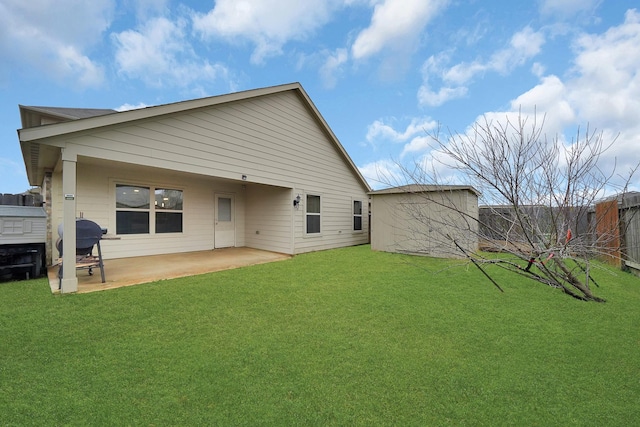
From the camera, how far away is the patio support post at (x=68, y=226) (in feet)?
14.8

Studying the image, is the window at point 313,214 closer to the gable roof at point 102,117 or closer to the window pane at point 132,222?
the gable roof at point 102,117

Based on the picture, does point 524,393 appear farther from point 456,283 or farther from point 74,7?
point 74,7

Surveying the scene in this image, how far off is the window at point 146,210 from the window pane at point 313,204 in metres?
4.12

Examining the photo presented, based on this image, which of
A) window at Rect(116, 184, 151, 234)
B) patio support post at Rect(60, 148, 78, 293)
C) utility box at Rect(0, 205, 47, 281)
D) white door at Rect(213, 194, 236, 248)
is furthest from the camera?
white door at Rect(213, 194, 236, 248)

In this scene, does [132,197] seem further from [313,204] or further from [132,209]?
[313,204]

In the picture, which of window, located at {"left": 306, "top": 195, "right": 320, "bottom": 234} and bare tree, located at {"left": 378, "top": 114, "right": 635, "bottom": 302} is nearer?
bare tree, located at {"left": 378, "top": 114, "right": 635, "bottom": 302}

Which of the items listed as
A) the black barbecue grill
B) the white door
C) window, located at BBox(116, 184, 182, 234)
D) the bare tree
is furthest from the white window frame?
the bare tree

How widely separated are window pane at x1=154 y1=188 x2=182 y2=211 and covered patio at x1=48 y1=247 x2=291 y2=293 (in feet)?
4.78

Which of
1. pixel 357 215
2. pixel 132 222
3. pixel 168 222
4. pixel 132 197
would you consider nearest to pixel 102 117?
pixel 132 197

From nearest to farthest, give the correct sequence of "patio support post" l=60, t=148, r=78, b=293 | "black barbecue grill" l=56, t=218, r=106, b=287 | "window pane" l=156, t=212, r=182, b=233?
1. "patio support post" l=60, t=148, r=78, b=293
2. "black barbecue grill" l=56, t=218, r=106, b=287
3. "window pane" l=156, t=212, r=182, b=233

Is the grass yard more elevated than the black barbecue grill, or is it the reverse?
the black barbecue grill

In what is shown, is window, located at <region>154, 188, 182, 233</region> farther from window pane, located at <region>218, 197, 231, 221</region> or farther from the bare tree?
the bare tree

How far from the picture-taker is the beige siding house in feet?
17.2

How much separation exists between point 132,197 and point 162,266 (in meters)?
2.54
